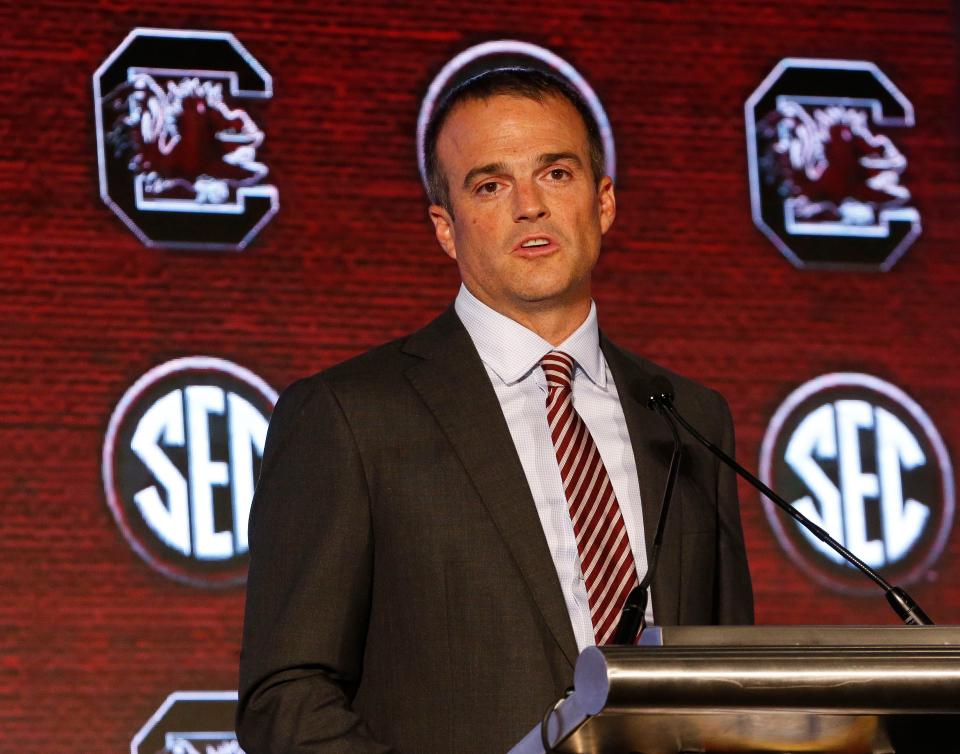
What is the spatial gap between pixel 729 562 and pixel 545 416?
1.05ft

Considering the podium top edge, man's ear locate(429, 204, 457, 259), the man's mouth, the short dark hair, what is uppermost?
the short dark hair

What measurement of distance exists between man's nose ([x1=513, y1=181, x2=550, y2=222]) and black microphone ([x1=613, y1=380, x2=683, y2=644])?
251mm

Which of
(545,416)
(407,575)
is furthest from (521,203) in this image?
(407,575)

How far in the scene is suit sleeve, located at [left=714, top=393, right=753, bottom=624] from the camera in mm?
2125

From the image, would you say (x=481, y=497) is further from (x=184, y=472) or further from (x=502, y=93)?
(x=184, y=472)

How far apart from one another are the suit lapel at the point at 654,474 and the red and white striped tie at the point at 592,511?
0.04 meters

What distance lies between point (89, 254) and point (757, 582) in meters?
2.12

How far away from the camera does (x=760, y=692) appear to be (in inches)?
47.5

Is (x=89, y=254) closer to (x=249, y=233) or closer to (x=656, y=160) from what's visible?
(x=249, y=233)

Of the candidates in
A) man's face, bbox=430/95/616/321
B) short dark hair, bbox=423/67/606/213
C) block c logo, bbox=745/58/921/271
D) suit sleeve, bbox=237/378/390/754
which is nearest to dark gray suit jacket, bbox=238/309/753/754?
suit sleeve, bbox=237/378/390/754

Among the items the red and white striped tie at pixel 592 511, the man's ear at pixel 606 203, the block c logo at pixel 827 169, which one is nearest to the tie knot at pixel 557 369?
the red and white striped tie at pixel 592 511

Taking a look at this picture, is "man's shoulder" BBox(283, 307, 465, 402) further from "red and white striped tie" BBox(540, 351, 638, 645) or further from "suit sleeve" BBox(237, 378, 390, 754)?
"red and white striped tie" BBox(540, 351, 638, 645)

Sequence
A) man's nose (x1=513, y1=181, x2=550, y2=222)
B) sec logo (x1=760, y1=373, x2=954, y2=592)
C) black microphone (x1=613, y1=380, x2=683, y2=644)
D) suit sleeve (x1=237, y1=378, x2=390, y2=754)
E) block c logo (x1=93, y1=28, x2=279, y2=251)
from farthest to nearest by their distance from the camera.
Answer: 1. sec logo (x1=760, y1=373, x2=954, y2=592)
2. block c logo (x1=93, y1=28, x2=279, y2=251)
3. man's nose (x1=513, y1=181, x2=550, y2=222)
4. suit sleeve (x1=237, y1=378, x2=390, y2=754)
5. black microphone (x1=613, y1=380, x2=683, y2=644)

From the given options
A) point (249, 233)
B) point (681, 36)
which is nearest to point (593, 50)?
point (681, 36)
